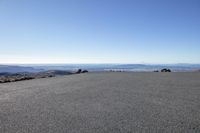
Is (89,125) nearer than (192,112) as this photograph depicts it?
Yes

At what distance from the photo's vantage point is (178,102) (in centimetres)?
816

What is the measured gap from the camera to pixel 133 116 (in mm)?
6254

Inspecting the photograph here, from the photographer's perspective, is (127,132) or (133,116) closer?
(127,132)

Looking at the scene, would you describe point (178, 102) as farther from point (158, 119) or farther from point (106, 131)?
point (106, 131)

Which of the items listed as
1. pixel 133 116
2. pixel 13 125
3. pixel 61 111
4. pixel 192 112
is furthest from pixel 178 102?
pixel 13 125

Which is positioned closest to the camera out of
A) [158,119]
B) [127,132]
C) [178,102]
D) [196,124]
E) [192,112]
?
[127,132]

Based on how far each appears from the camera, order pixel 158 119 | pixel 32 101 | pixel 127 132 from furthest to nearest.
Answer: pixel 32 101
pixel 158 119
pixel 127 132

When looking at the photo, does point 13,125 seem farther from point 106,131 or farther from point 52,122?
point 106,131

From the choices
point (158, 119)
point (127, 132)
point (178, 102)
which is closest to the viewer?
point (127, 132)

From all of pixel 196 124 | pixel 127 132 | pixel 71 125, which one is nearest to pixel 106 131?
pixel 127 132

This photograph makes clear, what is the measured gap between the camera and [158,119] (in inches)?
232

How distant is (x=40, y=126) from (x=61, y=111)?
1542 millimetres

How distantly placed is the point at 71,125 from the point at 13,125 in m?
1.23

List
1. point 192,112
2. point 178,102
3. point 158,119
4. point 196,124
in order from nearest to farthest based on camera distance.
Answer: point 196,124, point 158,119, point 192,112, point 178,102
